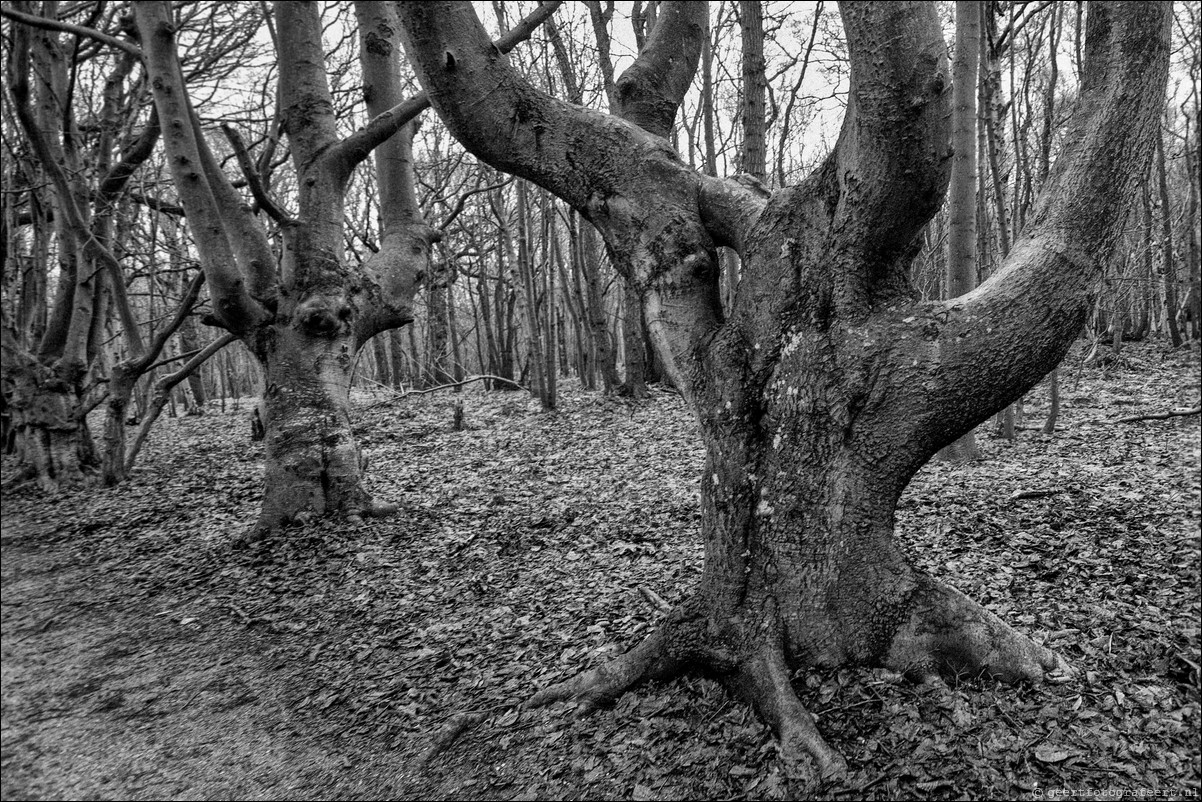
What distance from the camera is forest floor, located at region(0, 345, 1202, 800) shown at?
2.41m

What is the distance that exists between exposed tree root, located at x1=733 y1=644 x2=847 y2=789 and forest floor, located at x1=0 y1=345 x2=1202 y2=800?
6 centimetres

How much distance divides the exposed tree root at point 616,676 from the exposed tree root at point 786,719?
1.09 ft

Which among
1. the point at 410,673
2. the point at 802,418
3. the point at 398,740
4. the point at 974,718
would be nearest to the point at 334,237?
the point at 410,673

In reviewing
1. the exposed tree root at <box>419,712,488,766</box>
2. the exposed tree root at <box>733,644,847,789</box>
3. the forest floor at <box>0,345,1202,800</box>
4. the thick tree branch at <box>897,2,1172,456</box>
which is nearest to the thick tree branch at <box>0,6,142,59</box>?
the forest floor at <box>0,345,1202,800</box>

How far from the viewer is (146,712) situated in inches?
122

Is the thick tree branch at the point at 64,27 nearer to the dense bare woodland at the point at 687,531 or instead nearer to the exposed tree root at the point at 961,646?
the dense bare woodland at the point at 687,531

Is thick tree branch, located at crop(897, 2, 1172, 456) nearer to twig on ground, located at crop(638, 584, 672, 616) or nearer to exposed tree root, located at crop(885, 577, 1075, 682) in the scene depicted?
exposed tree root, located at crop(885, 577, 1075, 682)

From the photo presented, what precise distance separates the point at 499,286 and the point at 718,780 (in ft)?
67.4

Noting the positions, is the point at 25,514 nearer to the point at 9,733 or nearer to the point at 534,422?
the point at 9,733

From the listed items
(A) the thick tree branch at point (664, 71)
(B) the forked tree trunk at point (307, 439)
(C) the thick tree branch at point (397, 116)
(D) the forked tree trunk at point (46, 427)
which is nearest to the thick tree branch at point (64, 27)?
(C) the thick tree branch at point (397, 116)

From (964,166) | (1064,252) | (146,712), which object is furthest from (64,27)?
(964,166)

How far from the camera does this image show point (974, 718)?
2432 millimetres

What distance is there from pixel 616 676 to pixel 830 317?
1.80m

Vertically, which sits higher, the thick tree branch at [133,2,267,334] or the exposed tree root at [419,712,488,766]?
the thick tree branch at [133,2,267,334]
